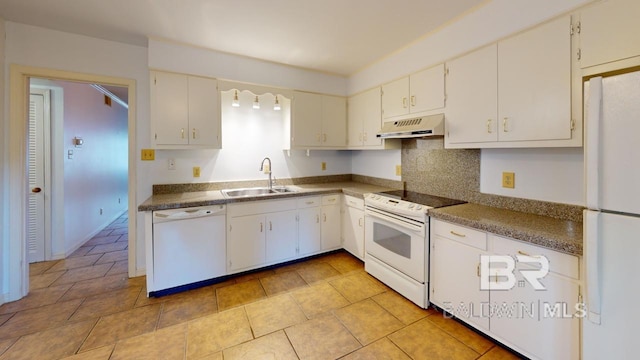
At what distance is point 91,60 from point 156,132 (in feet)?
3.03

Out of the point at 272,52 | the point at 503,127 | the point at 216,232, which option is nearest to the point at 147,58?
the point at 272,52

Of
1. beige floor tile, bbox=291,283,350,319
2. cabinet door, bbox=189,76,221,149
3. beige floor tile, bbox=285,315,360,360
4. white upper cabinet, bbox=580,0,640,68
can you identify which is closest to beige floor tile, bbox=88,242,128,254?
cabinet door, bbox=189,76,221,149

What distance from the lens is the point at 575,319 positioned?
134cm

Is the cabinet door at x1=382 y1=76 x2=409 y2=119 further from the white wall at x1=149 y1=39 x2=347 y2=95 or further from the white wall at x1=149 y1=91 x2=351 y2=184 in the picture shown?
the white wall at x1=149 y1=91 x2=351 y2=184

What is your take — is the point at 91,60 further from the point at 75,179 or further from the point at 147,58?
the point at 75,179

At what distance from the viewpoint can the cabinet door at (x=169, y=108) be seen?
2.53m

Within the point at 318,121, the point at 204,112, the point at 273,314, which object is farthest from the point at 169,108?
the point at 273,314

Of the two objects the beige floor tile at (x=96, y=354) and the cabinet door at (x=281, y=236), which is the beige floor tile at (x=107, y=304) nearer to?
the beige floor tile at (x=96, y=354)

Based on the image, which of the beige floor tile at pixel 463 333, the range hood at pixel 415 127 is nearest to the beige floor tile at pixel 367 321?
the beige floor tile at pixel 463 333

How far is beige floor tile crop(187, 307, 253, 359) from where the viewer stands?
1730 millimetres

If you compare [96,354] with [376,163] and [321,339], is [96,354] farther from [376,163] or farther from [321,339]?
[376,163]

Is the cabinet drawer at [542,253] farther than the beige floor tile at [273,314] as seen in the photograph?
No

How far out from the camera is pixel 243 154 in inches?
128

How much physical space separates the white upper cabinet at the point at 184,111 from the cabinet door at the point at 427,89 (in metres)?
2.06
